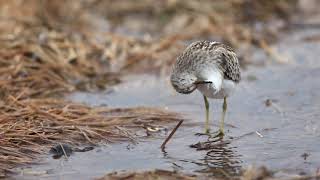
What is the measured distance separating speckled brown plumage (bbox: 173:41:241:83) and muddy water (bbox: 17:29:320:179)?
56 cm

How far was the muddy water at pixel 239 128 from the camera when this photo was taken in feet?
18.3

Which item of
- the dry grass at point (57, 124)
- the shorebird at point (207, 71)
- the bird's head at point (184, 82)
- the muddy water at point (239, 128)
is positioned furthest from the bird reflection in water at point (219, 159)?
the dry grass at point (57, 124)

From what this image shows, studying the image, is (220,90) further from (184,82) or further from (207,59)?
(184,82)

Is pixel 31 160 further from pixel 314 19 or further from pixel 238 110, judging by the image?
pixel 314 19

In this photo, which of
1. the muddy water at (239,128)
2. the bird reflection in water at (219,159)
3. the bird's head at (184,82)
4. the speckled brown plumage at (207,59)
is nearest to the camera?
the bird reflection in water at (219,159)

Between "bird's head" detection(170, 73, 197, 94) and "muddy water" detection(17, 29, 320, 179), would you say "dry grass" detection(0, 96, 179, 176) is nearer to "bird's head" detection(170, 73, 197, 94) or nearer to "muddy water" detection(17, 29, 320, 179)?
"muddy water" detection(17, 29, 320, 179)

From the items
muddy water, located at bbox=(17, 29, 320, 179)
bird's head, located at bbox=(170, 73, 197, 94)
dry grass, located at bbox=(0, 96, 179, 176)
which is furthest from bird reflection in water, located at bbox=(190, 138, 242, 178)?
dry grass, located at bbox=(0, 96, 179, 176)

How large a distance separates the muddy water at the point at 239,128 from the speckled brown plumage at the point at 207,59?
560mm

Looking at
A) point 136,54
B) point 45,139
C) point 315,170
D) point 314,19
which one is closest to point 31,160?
point 45,139

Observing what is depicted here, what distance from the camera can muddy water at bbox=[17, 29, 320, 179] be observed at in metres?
5.59

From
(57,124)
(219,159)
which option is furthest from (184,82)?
(57,124)

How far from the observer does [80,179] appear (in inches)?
210

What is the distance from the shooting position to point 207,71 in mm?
6000

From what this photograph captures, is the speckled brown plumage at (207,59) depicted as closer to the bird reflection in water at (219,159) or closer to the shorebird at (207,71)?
the shorebird at (207,71)
